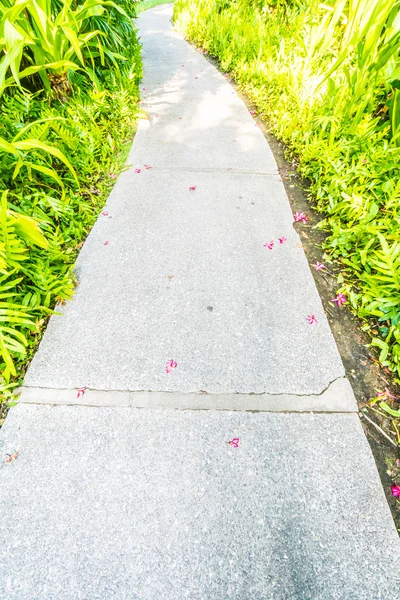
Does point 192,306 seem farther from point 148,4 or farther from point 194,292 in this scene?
point 148,4

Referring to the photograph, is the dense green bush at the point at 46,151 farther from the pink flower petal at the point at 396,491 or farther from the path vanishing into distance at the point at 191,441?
the pink flower petal at the point at 396,491

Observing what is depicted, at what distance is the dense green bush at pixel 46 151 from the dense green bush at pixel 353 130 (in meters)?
1.76

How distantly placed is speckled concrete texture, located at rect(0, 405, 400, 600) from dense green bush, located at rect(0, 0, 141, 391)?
0.51 metres

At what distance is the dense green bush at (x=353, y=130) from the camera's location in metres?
1.81

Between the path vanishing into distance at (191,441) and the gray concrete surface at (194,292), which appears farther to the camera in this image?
the gray concrete surface at (194,292)

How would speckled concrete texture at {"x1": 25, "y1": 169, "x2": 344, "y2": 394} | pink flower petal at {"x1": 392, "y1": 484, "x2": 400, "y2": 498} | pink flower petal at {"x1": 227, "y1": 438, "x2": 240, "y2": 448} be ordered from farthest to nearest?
speckled concrete texture at {"x1": 25, "y1": 169, "x2": 344, "y2": 394} → pink flower petal at {"x1": 227, "y1": 438, "x2": 240, "y2": 448} → pink flower petal at {"x1": 392, "y1": 484, "x2": 400, "y2": 498}

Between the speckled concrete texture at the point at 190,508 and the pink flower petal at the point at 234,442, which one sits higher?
the pink flower petal at the point at 234,442

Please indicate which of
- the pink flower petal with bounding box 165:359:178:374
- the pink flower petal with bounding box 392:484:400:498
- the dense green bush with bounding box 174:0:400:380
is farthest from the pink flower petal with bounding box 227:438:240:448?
the dense green bush with bounding box 174:0:400:380

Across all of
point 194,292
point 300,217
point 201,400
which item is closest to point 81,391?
point 201,400

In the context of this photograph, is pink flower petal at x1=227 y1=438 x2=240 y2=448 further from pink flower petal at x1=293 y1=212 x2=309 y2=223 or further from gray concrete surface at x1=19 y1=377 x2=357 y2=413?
pink flower petal at x1=293 y1=212 x2=309 y2=223

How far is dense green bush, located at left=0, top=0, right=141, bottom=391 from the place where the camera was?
1611 millimetres

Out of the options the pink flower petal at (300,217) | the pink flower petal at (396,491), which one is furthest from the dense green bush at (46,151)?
the pink flower petal at (396,491)

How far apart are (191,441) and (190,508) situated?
0.81 ft

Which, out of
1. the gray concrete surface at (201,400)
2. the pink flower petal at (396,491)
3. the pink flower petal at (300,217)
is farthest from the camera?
the pink flower petal at (300,217)
